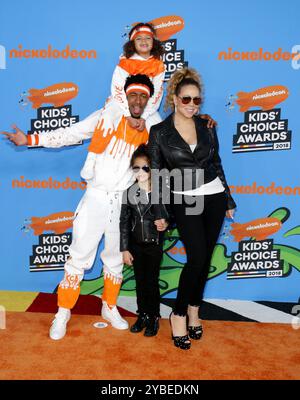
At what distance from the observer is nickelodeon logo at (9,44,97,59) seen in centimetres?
352

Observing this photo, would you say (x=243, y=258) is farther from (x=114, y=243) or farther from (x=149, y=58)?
(x=149, y=58)

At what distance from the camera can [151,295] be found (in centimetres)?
319

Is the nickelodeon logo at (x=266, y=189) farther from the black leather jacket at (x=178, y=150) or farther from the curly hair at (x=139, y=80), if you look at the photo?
the curly hair at (x=139, y=80)

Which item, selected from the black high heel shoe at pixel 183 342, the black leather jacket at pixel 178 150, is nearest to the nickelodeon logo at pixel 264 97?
the black leather jacket at pixel 178 150

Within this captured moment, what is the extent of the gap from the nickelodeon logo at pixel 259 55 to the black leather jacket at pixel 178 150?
814 millimetres

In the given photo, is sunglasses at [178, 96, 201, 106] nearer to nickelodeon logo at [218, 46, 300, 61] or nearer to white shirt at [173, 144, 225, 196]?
white shirt at [173, 144, 225, 196]

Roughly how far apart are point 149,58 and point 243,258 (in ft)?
5.83

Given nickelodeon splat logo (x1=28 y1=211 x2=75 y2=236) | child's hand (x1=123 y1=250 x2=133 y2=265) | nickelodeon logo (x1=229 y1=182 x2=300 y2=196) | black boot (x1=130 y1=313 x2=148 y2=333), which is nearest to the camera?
child's hand (x1=123 y1=250 x2=133 y2=265)

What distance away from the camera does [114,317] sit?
3.37m

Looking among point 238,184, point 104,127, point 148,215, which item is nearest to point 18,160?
point 104,127

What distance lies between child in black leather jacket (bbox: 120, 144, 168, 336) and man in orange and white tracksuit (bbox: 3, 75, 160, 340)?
0.10 meters

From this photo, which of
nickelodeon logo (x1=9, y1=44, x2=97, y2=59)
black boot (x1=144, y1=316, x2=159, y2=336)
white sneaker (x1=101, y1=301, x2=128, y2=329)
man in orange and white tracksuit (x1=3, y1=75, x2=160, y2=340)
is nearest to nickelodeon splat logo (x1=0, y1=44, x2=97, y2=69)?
nickelodeon logo (x1=9, y1=44, x2=97, y2=59)

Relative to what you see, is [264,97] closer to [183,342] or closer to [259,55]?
[259,55]
